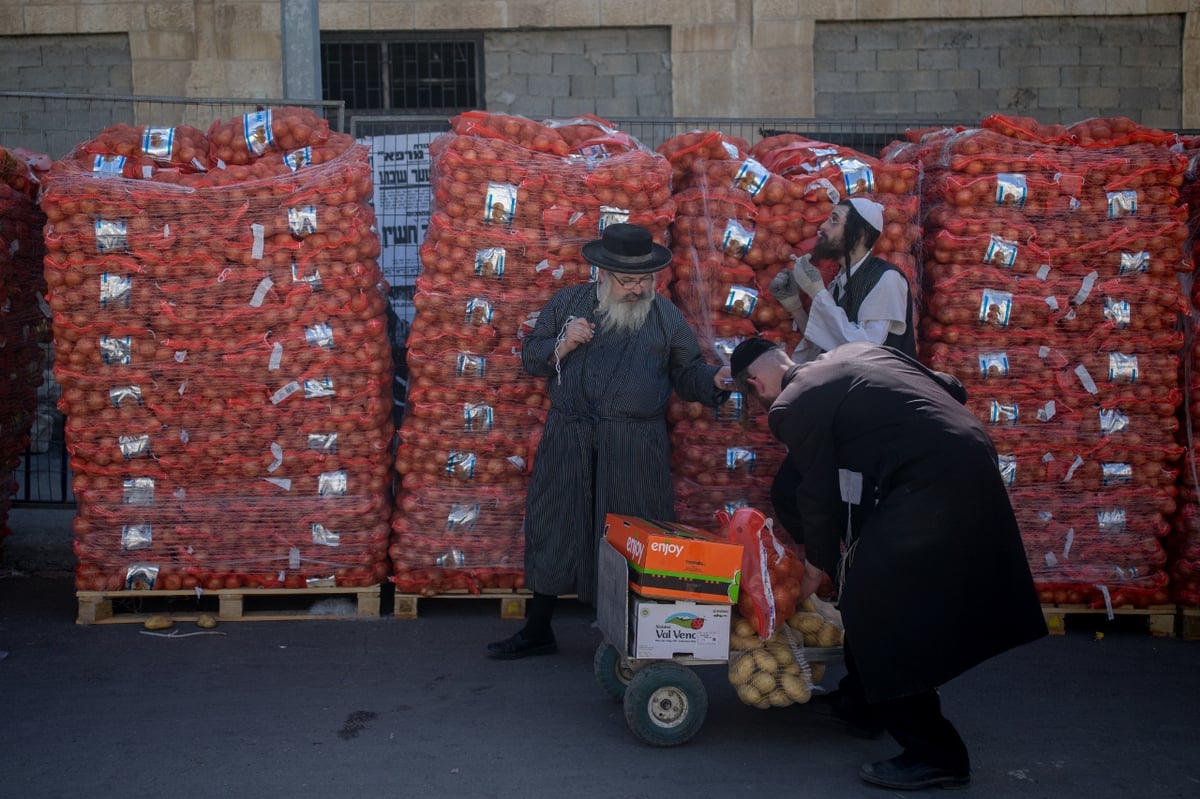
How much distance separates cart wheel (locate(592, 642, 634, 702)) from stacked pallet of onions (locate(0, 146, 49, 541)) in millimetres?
4023

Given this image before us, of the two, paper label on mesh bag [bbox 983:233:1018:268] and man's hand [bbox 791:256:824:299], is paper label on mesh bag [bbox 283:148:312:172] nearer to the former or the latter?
man's hand [bbox 791:256:824:299]

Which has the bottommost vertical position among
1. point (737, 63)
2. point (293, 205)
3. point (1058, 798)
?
point (1058, 798)

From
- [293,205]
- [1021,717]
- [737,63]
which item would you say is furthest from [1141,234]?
[737,63]

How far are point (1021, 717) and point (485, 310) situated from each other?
3241 mm

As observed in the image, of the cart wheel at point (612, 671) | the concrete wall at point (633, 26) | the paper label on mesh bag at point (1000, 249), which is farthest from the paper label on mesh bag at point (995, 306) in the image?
the concrete wall at point (633, 26)

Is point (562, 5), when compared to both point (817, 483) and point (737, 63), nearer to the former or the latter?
point (737, 63)

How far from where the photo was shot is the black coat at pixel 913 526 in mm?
4168

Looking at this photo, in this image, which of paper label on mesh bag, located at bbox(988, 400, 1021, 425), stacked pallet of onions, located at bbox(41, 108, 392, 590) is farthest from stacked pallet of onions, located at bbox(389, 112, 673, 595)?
paper label on mesh bag, located at bbox(988, 400, 1021, 425)

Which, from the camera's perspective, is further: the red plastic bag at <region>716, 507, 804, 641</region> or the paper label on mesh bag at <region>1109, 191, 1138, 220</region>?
the paper label on mesh bag at <region>1109, 191, 1138, 220</region>

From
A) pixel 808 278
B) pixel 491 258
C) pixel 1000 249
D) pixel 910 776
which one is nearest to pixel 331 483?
pixel 491 258

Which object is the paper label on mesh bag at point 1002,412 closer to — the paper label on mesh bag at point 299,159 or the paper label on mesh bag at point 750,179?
the paper label on mesh bag at point 750,179

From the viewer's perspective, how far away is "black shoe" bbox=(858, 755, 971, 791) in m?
4.30

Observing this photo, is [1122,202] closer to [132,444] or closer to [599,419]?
[599,419]

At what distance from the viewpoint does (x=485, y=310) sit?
604 cm
